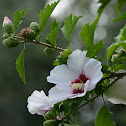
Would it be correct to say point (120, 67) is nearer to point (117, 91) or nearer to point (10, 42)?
point (117, 91)

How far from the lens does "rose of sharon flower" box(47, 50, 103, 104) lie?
47 centimetres

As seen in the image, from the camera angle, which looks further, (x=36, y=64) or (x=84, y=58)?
(x=36, y=64)

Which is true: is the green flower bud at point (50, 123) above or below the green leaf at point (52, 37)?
below

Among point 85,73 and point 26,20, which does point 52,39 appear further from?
point 26,20

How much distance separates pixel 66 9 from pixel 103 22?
1.77 feet

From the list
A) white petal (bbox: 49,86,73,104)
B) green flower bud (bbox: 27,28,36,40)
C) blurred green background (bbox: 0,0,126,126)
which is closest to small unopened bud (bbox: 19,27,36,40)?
green flower bud (bbox: 27,28,36,40)

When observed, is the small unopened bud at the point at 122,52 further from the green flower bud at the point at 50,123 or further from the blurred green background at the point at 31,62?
the blurred green background at the point at 31,62

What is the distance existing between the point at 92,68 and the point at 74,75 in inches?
1.7

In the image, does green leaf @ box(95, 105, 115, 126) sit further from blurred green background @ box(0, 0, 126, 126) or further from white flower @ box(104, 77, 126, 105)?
blurred green background @ box(0, 0, 126, 126)

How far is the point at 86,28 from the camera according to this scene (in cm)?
54

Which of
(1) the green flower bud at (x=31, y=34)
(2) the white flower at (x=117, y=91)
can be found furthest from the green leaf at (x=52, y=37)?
(2) the white flower at (x=117, y=91)

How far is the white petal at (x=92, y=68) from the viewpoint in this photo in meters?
0.47

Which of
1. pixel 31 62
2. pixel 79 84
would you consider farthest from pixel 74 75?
pixel 31 62

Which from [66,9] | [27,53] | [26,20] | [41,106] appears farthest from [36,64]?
[41,106]
